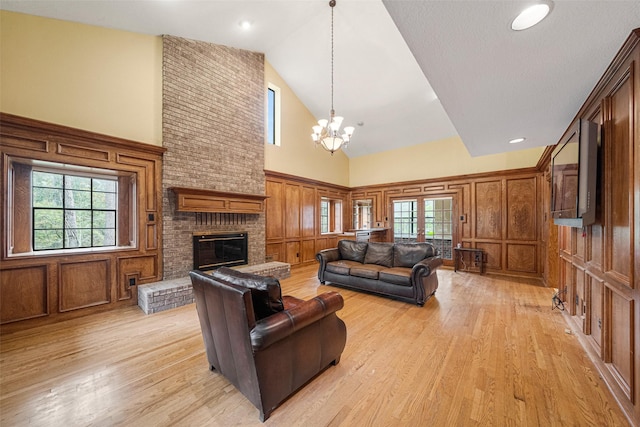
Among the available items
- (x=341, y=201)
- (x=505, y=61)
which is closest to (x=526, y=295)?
(x=505, y=61)

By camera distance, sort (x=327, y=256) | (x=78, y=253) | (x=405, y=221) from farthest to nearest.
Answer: (x=405, y=221), (x=327, y=256), (x=78, y=253)

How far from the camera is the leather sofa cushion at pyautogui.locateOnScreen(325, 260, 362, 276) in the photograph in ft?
14.6

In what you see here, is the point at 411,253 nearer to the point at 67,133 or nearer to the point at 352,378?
the point at 352,378

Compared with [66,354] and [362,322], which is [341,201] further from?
[66,354]

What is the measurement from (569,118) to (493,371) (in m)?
2.91

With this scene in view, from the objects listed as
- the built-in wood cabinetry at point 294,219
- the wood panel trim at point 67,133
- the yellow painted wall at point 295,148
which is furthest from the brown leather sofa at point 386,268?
the wood panel trim at point 67,133

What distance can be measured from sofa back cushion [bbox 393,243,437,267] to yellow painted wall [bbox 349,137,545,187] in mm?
3311

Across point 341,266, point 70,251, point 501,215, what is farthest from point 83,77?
point 501,215

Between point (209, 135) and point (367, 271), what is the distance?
12.7ft

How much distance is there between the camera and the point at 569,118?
9.26 ft

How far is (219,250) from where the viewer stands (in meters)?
4.78

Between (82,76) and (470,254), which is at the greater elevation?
(82,76)

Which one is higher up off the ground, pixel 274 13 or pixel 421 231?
pixel 274 13

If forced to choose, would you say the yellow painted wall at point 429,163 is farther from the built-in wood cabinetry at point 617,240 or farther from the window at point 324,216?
the built-in wood cabinetry at point 617,240
